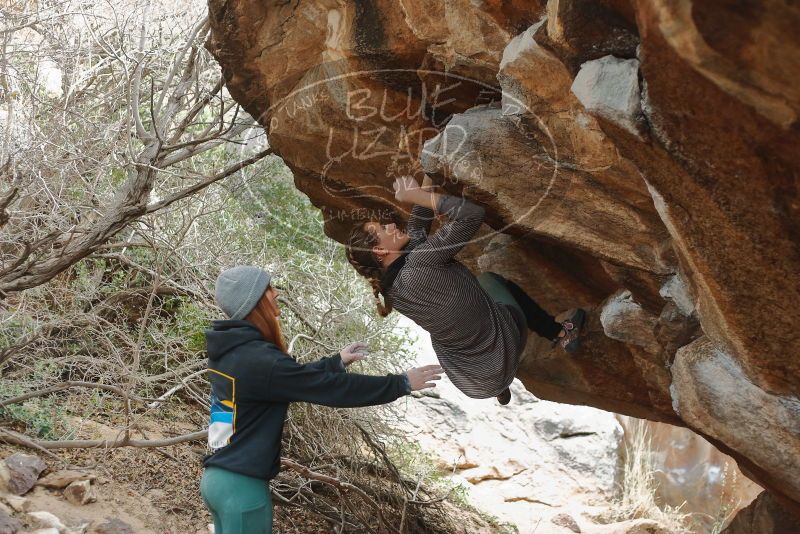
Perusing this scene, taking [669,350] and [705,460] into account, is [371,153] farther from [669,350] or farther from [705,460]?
[705,460]

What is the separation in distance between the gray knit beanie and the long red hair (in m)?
0.03

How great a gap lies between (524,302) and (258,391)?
2.04 metres

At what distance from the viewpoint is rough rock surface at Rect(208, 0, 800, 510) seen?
241 centimetres

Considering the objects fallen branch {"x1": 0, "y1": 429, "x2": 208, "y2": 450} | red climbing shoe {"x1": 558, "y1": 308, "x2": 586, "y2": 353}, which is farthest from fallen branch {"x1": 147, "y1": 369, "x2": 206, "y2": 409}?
red climbing shoe {"x1": 558, "y1": 308, "x2": 586, "y2": 353}

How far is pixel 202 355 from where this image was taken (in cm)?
721

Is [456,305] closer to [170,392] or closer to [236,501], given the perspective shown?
[236,501]

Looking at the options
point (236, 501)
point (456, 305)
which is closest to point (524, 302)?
point (456, 305)

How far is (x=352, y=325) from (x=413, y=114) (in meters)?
2.58

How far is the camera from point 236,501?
134 inches

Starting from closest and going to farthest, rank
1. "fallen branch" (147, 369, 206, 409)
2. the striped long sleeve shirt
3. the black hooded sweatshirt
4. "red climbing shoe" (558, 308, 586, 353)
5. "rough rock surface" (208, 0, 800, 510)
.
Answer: "rough rock surface" (208, 0, 800, 510) → the black hooded sweatshirt → the striped long sleeve shirt → "red climbing shoe" (558, 308, 586, 353) → "fallen branch" (147, 369, 206, 409)

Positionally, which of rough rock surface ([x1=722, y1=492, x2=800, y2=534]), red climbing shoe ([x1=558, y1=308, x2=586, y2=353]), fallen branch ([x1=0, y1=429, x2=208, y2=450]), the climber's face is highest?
the climber's face

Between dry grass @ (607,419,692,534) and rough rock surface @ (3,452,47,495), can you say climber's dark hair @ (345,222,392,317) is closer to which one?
rough rock surface @ (3,452,47,495)

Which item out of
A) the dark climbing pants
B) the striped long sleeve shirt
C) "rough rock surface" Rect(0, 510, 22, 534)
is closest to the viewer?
the striped long sleeve shirt

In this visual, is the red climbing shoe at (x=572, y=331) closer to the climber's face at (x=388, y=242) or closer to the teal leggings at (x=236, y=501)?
the climber's face at (x=388, y=242)
